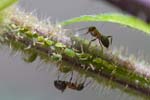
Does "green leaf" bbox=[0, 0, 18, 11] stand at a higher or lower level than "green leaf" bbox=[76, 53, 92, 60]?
higher

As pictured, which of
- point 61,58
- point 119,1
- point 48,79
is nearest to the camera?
point 119,1

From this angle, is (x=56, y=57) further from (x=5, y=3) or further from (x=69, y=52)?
(x=5, y=3)

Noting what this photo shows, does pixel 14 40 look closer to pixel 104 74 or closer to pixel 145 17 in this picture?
pixel 104 74

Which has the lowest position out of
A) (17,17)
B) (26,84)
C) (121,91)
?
(26,84)

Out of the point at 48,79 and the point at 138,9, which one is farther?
the point at 48,79

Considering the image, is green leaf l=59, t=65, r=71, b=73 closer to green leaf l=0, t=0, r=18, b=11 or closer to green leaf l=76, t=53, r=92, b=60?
green leaf l=76, t=53, r=92, b=60

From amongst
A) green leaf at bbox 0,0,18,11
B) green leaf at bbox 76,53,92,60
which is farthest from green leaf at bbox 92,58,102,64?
green leaf at bbox 0,0,18,11

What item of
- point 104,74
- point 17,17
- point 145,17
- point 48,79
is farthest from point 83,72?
point 48,79

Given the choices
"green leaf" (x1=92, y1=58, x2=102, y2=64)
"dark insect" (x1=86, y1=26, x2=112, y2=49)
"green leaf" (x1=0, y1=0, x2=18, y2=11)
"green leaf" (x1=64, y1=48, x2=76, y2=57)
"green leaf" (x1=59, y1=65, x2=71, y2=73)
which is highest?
"green leaf" (x1=0, y1=0, x2=18, y2=11)

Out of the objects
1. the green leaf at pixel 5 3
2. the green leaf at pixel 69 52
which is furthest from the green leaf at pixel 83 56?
the green leaf at pixel 5 3

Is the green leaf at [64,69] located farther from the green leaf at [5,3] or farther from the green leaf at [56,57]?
the green leaf at [5,3]

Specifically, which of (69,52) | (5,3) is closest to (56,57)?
(69,52)
